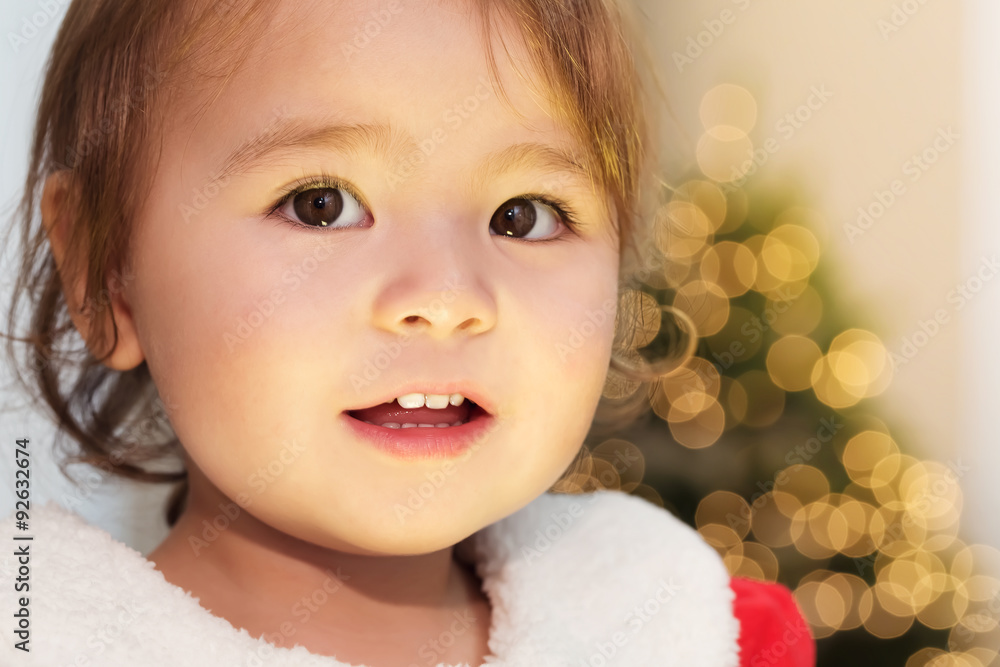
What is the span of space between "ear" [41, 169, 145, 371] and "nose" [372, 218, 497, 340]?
0.29m

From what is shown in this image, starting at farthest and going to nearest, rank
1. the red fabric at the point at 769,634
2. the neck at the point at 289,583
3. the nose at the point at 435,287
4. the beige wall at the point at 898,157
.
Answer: the beige wall at the point at 898,157 < the red fabric at the point at 769,634 < the neck at the point at 289,583 < the nose at the point at 435,287

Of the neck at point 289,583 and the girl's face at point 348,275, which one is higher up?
the girl's face at point 348,275

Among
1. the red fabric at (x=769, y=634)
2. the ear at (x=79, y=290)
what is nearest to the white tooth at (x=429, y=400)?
the ear at (x=79, y=290)

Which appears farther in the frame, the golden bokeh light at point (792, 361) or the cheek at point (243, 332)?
the golden bokeh light at point (792, 361)

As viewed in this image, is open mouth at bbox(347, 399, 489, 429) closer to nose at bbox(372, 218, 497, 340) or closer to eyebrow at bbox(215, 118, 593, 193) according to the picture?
nose at bbox(372, 218, 497, 340)

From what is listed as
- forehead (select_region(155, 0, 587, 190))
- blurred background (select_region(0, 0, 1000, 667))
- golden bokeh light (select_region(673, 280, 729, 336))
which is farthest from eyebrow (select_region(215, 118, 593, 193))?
golden bokeh light (select_region(673, 280, 729, 336))

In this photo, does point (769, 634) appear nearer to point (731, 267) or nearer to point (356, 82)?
point (356, 82)

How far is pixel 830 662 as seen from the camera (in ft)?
5.59

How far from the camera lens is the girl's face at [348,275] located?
71 centimetres

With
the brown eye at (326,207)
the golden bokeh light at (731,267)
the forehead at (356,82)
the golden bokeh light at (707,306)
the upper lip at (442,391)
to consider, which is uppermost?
the forehead at (356,82)

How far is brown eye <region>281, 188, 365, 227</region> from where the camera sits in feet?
2.50

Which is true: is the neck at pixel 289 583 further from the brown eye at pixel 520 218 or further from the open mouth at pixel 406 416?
the brown eye at pixel 520 218

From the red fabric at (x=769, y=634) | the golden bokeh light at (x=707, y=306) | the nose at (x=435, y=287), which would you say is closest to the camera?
the nose at (x=435, y=287)

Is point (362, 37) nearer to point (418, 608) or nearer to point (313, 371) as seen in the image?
point (313, 371)
